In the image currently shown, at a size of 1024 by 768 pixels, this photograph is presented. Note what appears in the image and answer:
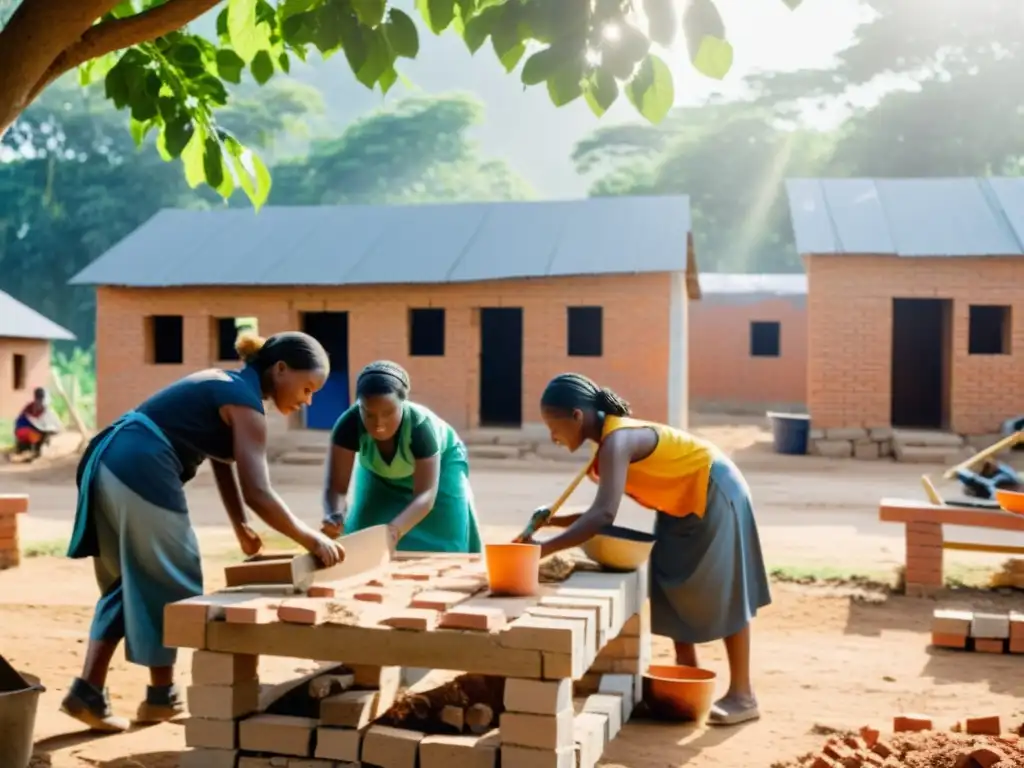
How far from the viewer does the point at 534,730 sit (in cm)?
318

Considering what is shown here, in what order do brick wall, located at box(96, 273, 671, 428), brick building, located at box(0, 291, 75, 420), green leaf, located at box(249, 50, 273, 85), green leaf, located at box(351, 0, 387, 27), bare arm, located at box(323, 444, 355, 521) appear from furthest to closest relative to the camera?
1. brick building, located at box(0, 291, 75, 420)
2. brick wall, located at box(96, 273, 671, 428)
3. bare arm, located at box(323, 444, 355, 521)
4. green leaf, located at box(249, 50, 273, 85)
5. green leaf, located at box(351, 0, 387, 27)

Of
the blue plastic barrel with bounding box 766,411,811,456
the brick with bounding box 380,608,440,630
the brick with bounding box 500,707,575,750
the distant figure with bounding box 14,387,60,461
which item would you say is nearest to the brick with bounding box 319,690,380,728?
the brick with bounding box 380,608,440,630

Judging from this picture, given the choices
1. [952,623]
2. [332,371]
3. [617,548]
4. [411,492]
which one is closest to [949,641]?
[952,623]

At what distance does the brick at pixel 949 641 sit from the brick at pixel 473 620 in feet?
11.7

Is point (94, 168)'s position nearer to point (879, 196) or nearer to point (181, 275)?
point (181, 275)

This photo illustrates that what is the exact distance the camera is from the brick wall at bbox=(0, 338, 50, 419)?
2316cm

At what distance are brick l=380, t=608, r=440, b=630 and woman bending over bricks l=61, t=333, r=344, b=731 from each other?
98 centimetres

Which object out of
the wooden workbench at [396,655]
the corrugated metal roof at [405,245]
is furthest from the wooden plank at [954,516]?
the corrugated metal roof at [405,245]

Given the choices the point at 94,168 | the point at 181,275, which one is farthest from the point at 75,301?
the point at 181,275

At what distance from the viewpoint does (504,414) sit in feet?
71.2

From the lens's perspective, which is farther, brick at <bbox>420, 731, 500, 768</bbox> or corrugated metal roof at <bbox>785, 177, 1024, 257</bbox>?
corrugated metal roof at <bbox>785, 177, 1024, 257</bbox>

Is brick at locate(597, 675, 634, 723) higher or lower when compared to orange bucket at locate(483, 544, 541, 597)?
lower

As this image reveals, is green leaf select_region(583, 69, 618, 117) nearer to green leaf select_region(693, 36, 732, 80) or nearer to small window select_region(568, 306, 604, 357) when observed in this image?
green leaf select_region(693, 36, 732, 80)

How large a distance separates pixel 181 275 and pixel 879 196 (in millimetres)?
11916
